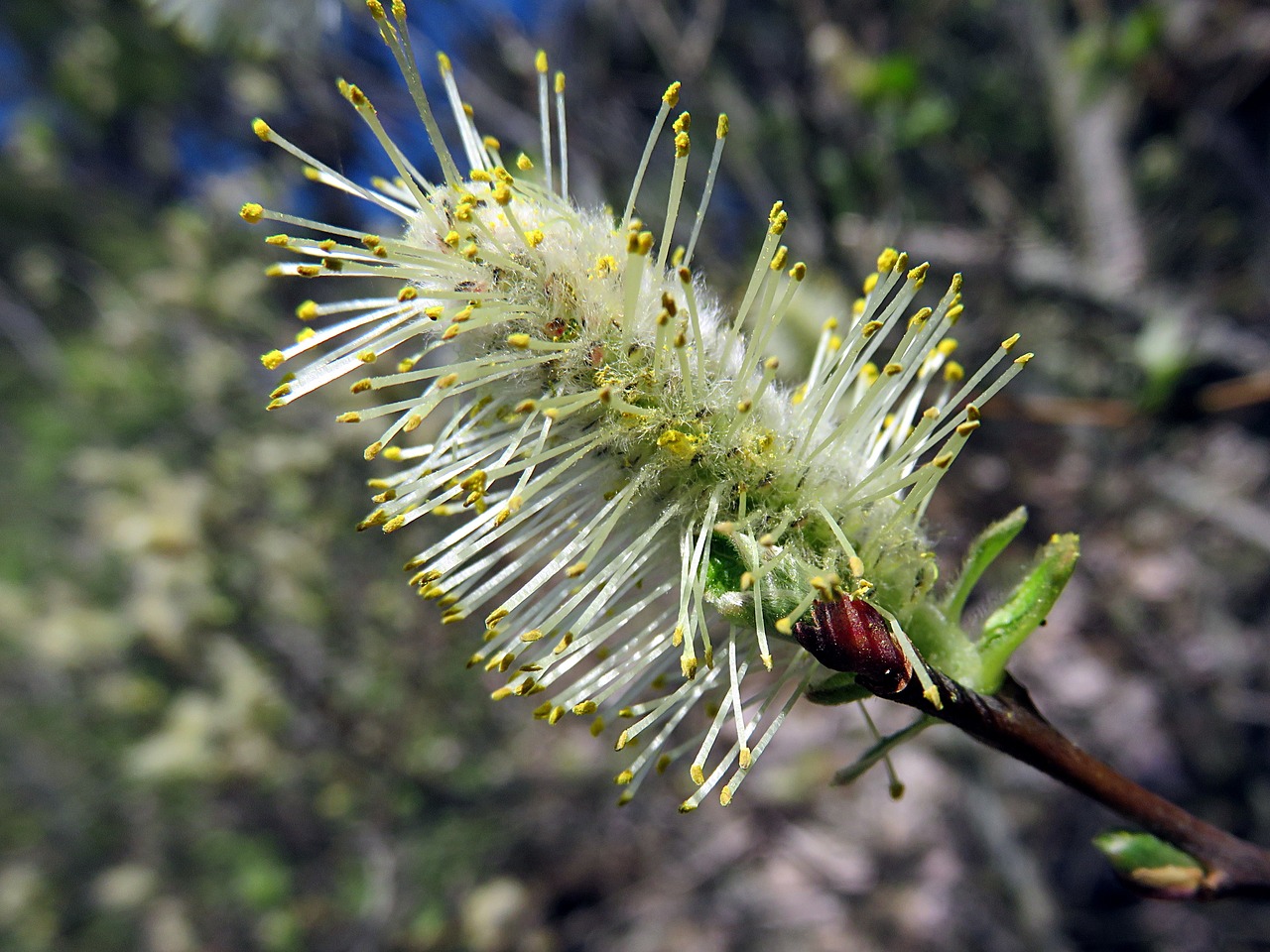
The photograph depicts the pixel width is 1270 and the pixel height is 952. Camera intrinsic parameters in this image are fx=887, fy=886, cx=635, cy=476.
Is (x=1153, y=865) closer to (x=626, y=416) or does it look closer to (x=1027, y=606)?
(x=1027, y=606)

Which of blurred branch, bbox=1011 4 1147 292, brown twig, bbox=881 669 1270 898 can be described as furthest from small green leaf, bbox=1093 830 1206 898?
blurred branch, bbox=1011 4 1147 292

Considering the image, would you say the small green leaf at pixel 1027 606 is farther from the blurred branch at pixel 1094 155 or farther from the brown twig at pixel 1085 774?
the blurred branch at pixel 1094 155

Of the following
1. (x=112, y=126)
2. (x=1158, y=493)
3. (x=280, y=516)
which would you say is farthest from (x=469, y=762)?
(x=112, y=126)

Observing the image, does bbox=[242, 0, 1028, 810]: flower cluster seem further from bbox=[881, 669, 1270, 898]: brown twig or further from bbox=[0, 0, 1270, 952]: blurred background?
bbox=[0, 0, 1270, 952]: blurred background

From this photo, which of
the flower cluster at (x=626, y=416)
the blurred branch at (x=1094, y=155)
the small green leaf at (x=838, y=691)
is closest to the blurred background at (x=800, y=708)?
the blurred branch at (x=1094, y=155)

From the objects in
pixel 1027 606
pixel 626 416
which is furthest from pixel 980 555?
pixel 626 416
